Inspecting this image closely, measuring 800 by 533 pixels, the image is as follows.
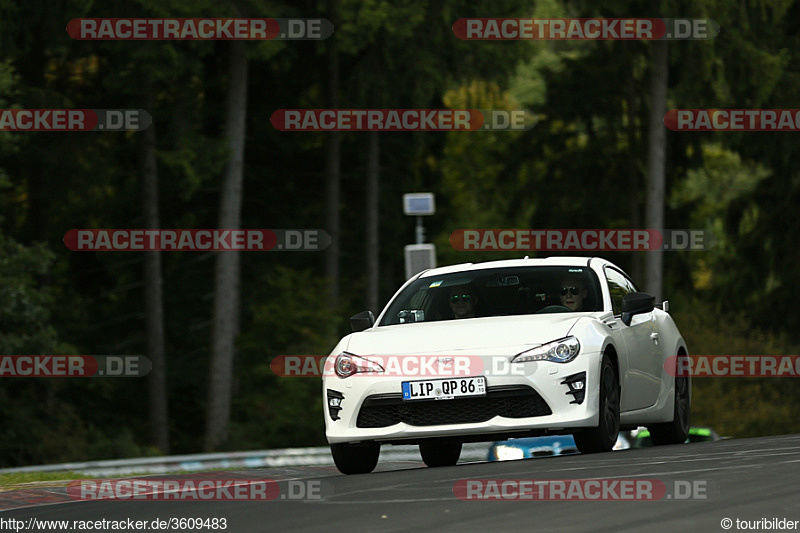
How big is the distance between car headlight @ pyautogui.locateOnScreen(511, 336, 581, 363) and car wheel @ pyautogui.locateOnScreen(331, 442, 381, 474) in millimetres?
1389

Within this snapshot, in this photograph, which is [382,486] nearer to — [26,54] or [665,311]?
[665,311]

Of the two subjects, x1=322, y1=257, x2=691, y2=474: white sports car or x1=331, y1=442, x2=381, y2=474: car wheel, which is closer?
x1=322, y1=257, x2=691, y2=474: white sports car

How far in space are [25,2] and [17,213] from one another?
792 centimetres

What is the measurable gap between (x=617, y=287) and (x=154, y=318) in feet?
83.4

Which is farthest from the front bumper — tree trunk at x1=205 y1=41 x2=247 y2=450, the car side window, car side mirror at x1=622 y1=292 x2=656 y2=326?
tree trunk at x1=205 y1=41 x2=247 y2=450

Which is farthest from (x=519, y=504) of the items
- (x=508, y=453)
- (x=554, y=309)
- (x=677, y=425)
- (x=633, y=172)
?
(x=633, y=172)

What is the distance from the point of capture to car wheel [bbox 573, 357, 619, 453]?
37.9ft

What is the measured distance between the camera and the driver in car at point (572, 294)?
12586 mm

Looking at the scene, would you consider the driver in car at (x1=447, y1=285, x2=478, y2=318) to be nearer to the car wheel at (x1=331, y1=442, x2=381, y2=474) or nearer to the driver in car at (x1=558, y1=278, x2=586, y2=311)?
the driver in car at (x1=558, y1=278, x2=586, y2=311)

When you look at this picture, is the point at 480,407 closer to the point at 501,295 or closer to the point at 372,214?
the point at 501,295

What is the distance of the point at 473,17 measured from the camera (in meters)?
36.4

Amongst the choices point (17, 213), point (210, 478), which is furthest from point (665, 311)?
point (17, 213)

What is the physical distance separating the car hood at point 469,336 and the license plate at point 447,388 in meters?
0.21

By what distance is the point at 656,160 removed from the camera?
34125 millimetres
